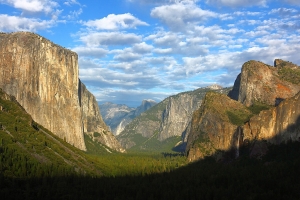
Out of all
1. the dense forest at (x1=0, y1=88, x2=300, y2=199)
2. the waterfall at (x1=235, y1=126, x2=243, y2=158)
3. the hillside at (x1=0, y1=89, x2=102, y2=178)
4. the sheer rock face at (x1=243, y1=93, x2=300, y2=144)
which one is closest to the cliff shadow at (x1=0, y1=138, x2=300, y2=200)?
the dense forest at (x1=0, y1=88, x2=300, y2=199)

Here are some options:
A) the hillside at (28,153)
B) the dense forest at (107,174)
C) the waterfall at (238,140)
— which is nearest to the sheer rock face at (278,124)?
the waterfall at (238,140)

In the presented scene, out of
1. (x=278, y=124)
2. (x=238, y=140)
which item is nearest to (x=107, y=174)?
(x=238, y=140)

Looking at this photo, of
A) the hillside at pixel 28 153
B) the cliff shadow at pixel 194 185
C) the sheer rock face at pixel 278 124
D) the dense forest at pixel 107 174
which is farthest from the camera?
the sheer rock face at pixel 278 124

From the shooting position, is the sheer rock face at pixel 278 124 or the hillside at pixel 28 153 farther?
the sheer rock face at pixel 278 124

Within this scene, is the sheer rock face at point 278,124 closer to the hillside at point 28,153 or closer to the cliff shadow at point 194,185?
the cliff shadow at point 194,185

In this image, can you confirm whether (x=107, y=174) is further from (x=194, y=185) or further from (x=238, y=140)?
(x=238, y=140)

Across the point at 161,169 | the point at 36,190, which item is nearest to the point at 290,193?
the point at 36,190

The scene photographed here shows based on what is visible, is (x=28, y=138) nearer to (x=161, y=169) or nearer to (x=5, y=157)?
(x=5, y=157)
